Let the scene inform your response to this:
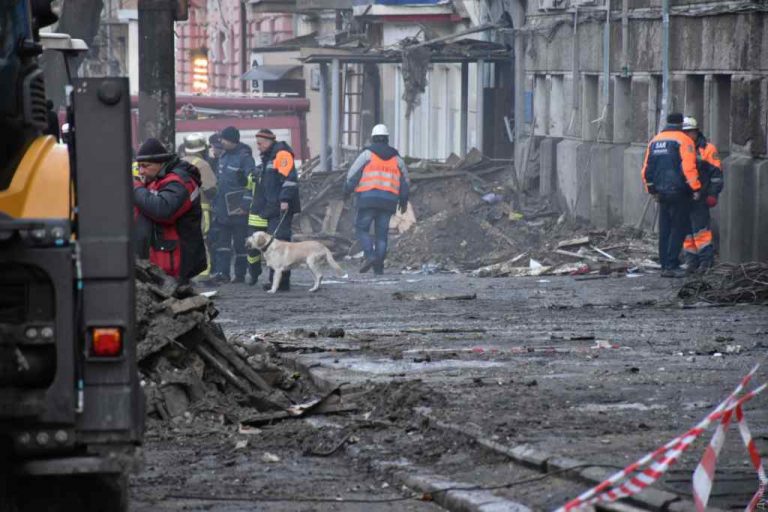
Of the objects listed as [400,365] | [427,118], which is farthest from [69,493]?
[427,118]

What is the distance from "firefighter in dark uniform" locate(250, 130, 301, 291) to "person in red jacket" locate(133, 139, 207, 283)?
8.09 m

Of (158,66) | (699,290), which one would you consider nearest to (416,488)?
(158,66)

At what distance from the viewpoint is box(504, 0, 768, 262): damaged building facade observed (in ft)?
72.9

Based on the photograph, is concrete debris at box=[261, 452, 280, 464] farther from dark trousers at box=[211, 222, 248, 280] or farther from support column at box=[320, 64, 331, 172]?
support column at box=[320, 64, 331, 172]

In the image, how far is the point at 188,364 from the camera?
10.9 m

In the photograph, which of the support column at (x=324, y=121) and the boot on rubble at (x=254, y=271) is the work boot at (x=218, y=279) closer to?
the boot on rubble at (x=254, y=271)

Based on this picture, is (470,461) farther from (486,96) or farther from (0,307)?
(486,96)

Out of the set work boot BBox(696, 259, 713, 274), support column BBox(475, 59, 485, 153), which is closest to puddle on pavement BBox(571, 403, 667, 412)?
work boot BBox(696, 259, 713, 274)

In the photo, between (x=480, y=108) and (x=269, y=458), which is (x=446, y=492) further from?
(x=480, y=108)

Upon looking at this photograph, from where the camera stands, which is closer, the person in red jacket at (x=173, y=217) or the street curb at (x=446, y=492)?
the street curb at (x=446, y=492)

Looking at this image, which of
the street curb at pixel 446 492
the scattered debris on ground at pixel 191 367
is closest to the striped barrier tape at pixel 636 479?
the street curb at pixel 446 492

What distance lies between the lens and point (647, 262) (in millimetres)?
22812

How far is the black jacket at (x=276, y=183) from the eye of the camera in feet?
69.3

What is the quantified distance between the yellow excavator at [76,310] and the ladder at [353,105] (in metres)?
37.0
